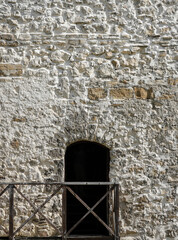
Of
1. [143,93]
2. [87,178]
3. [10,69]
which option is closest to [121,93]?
[143,93]

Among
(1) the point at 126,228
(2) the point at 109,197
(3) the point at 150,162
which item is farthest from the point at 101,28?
(1) the point at 126,228

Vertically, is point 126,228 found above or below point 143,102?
below

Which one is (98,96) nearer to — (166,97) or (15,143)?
(166,97)

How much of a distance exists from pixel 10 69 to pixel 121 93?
1.75m

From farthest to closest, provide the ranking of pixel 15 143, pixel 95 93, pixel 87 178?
pixel 87 178 → pixel 95 93 → pixel 15 143

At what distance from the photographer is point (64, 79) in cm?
562

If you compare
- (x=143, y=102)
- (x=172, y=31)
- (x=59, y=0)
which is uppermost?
(x=59, y=0)

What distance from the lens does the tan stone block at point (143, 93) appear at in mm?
5668

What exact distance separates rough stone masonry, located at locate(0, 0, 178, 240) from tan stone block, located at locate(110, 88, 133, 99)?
0.05 ft

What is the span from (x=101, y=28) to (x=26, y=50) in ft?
3.99

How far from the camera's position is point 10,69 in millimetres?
5594

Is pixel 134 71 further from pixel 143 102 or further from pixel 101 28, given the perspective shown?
pixel 101 28

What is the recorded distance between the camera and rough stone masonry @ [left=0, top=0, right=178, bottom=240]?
5.51 m

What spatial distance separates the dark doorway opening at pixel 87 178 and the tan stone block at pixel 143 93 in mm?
987
